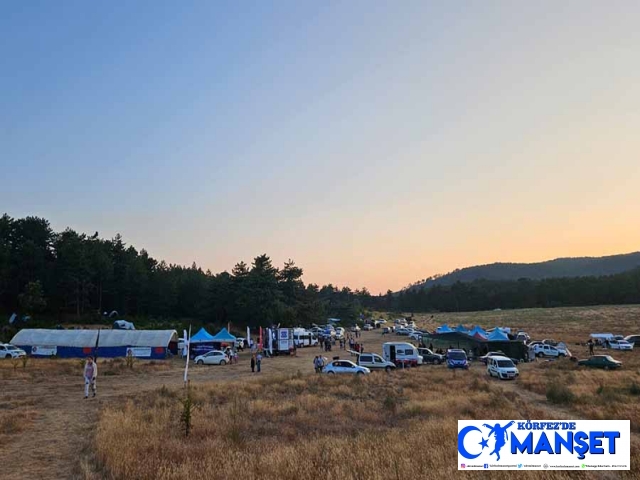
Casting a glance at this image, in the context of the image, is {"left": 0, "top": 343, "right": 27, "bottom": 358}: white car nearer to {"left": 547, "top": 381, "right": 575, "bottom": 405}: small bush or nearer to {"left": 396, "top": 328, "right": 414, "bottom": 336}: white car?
{"left": 547, "top": 381, "right": 575, "bottom": 405}: small bush

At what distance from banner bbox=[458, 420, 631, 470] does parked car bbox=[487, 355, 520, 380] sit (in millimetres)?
19814

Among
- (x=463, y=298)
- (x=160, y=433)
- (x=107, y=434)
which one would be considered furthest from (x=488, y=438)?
(x=463, y=298)

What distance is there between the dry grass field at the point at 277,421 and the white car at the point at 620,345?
23.3 m

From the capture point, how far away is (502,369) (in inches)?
1276

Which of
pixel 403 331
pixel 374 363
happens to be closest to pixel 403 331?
pixel 403 331

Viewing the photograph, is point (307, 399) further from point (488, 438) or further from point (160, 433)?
point (488, 438)

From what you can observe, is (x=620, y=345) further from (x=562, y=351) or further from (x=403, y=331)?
(x=403, y=331)

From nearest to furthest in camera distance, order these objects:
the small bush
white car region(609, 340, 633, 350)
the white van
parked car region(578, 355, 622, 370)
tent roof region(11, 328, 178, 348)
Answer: the small bush
parked car region(578, 355, 622, 370)
the white van
white car region(609, 340, 633, 350)
tent roof region(11, 328, 178, 348)

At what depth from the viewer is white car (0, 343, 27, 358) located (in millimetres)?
46916

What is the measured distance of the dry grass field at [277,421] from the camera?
1062cm

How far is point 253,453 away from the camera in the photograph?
11.8 meters

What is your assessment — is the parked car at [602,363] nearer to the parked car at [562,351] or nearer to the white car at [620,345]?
the parked car at [562,351]

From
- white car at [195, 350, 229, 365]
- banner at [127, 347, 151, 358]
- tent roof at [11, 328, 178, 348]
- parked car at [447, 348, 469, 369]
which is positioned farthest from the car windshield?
banner at [127, 347, 151, 358]

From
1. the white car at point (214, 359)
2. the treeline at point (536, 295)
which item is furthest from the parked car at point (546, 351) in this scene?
the treeline at point (536, 295)
